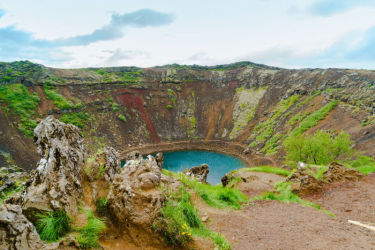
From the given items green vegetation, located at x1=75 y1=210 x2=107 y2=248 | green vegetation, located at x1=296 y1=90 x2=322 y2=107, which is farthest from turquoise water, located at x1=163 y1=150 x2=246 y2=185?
green vegetation, located at x1=75 y1=210 x2=107 y2=248

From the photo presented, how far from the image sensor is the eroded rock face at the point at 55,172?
450cm

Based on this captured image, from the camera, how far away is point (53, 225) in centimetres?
400

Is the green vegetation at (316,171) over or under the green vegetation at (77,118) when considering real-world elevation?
over

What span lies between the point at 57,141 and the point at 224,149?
5114 centimetres

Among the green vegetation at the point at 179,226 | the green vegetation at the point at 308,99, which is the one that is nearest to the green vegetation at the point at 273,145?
the green vegetation at the point at 308,99

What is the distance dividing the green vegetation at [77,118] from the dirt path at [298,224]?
1931 inches

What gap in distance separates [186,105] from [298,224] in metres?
64.2

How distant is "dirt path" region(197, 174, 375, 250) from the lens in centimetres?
596

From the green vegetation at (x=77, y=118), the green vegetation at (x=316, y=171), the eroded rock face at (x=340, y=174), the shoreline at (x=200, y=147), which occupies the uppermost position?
the eroded rock face at (x=340, y=174)

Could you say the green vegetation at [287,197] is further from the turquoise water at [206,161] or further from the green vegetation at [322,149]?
the turquoise water at [206,161]

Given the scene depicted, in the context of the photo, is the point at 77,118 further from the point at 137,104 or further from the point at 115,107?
the point at 137,104

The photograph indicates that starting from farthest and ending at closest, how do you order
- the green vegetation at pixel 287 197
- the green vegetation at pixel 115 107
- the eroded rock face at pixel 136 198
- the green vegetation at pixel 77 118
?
1. the green vegetation at pixel 115 107
2. the green vegetation at pixel 77 118
3. the green vegetation at pixel 287 197
4. the eroded rock face at pixel 136 198

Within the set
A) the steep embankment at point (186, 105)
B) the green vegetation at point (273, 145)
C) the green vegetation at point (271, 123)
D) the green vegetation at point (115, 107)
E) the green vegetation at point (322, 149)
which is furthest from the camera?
the green vegetation at point (115, 107)

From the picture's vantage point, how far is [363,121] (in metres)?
33.6
